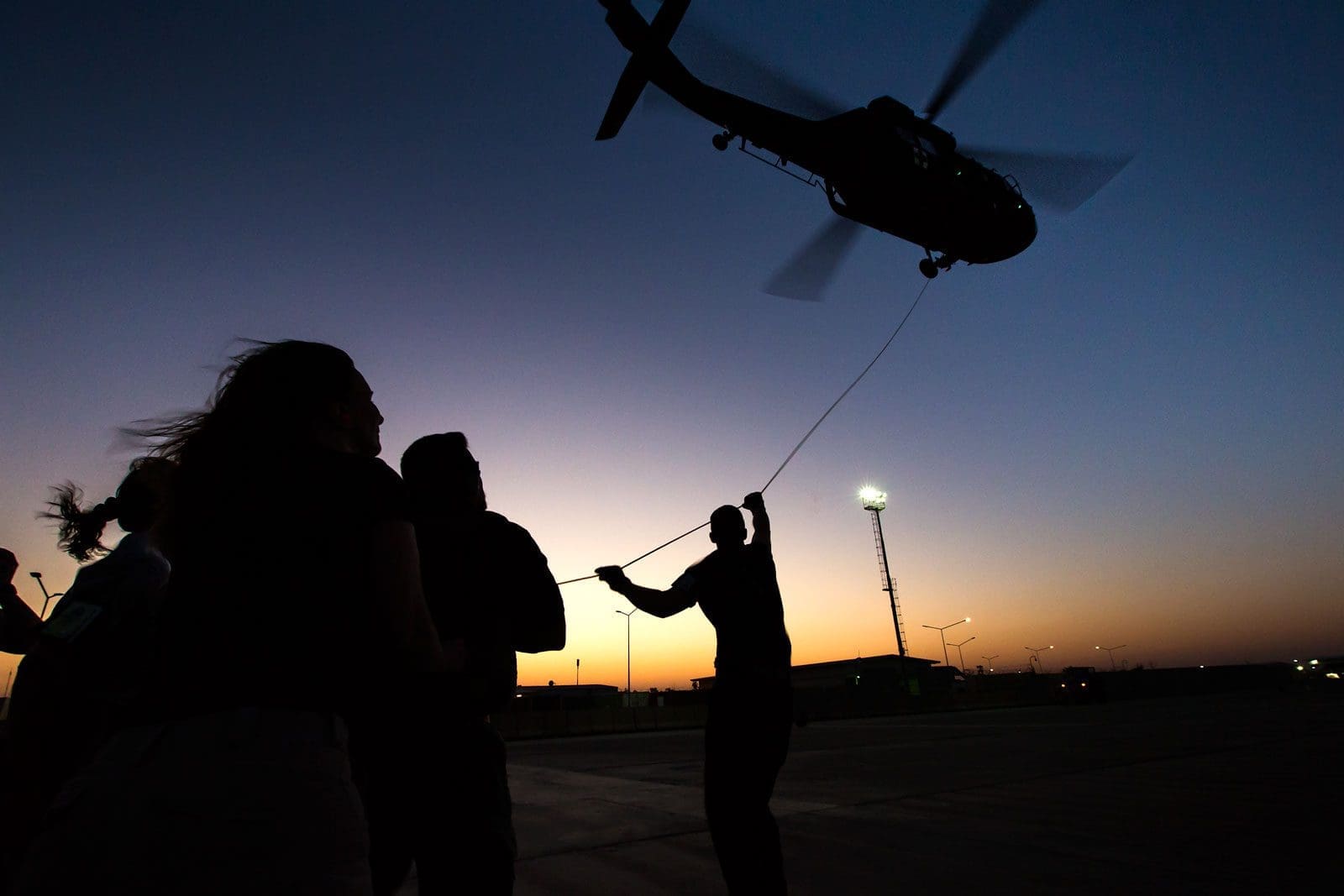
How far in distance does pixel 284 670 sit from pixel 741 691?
7.33ft

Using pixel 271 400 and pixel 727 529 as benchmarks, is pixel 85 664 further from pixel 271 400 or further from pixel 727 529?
pixel 727 529

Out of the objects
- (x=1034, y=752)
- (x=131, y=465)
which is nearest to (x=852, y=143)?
(x=1034, y=752)

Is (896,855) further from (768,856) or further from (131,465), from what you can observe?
(131,465)

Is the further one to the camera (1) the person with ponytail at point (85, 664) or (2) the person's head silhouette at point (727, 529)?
(2) the person's head silhouette at point (727, 529)

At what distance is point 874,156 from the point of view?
37.1 feet

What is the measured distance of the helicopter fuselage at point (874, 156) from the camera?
1086 cm

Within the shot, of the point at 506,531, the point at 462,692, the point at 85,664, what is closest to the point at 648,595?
the point at 506,531

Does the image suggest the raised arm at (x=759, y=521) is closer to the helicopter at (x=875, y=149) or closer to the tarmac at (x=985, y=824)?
the tarmac at (x=985, y=824)

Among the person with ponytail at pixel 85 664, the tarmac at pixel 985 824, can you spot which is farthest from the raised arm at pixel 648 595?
the person with ponytail at pixel 85 664

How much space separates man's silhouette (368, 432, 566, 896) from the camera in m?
1.55

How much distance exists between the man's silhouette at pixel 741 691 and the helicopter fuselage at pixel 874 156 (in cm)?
956

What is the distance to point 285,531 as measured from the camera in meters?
1.15

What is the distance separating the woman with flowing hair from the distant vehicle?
4697 centimetres

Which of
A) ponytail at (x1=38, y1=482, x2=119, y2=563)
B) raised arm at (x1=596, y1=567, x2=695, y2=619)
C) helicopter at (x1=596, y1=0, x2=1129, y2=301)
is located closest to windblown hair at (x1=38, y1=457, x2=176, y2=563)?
ponytail at (x1=38, y1=482, x2=119, y2=563)
